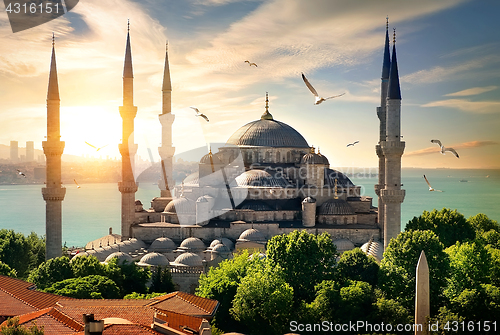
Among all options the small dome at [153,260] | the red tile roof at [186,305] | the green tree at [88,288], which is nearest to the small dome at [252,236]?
the small dome at [153,260]

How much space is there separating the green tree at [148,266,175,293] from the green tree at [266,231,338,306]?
5048 millimetres

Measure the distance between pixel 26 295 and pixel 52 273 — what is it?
545 centimetres

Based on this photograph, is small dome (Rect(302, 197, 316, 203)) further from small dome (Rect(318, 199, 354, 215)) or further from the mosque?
small dome (Rect(318, 199, 354, 215))

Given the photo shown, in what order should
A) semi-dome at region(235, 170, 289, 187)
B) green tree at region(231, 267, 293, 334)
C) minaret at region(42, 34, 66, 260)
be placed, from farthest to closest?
semi-dome at region(235, 170, 289, 187), minaret at region(42, 34, 66, 260), green tree at region(231, 267, 293, 334)

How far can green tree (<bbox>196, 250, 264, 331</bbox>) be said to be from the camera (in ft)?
53.8

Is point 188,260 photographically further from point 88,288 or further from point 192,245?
point 88,288

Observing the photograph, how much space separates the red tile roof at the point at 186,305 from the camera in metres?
13.3

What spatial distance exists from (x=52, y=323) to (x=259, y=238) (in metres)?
15.0

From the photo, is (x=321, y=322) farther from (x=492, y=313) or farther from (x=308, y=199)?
(x=308, y=199)

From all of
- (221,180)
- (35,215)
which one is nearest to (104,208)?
(35,215)

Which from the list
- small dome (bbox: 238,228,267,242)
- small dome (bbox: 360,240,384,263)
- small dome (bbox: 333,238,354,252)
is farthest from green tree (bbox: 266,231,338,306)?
small dome (bbox: 238,228,267,242)

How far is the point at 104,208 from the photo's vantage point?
93125mm

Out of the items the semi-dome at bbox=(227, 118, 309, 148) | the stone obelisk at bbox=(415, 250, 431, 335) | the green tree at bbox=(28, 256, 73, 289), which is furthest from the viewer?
the semi-dome at bbox=(227, 118, 309, 148)

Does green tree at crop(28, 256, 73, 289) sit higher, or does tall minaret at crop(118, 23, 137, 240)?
tall minaret at crop(118, 23, 137, 240)
